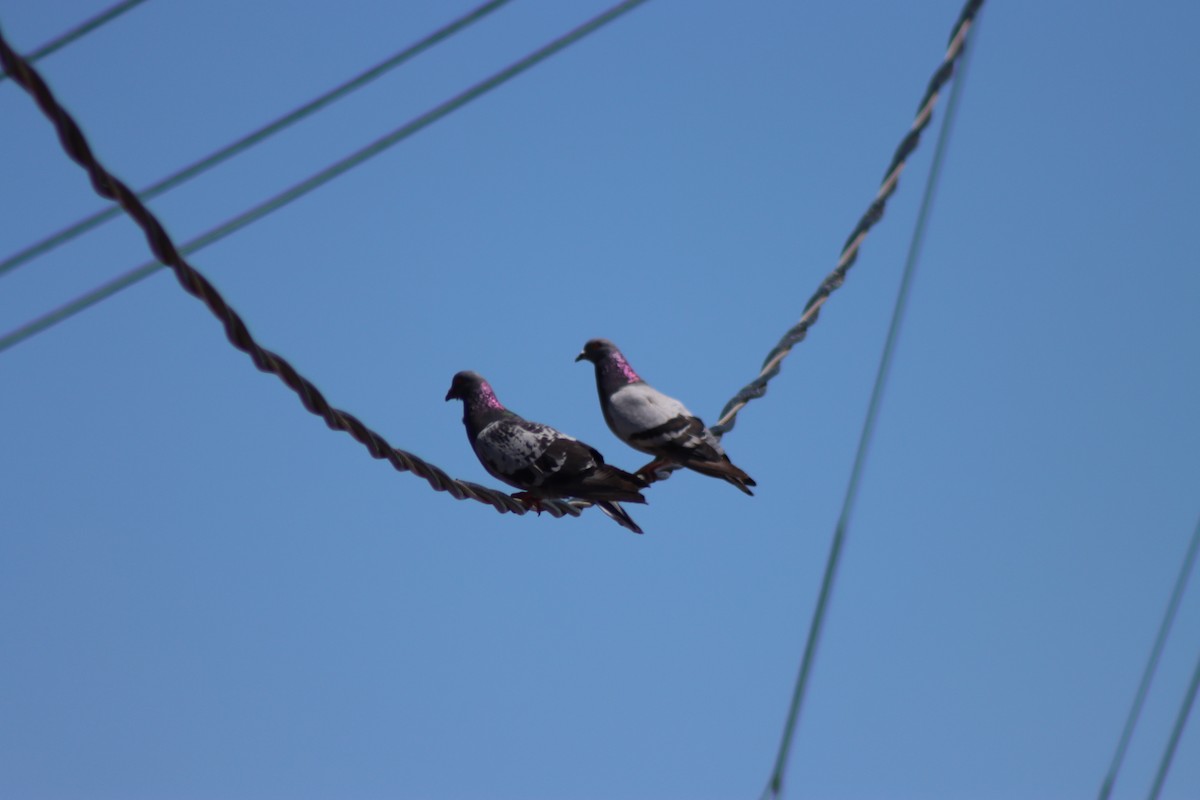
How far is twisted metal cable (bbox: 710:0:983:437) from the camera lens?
4137mm

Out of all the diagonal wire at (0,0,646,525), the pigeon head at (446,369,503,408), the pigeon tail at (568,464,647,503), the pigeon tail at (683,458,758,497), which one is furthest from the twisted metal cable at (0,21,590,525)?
the pigeon head at (446,369,503,408)

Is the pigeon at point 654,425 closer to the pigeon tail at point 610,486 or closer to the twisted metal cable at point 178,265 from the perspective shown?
the pigeon tail at point 610,486

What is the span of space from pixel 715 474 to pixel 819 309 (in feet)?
3.43

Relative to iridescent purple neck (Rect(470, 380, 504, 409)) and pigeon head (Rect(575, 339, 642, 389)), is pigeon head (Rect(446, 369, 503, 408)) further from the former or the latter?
pigeon head (Rect(575, 339, 642, 389))

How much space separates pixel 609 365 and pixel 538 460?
63 centimetres

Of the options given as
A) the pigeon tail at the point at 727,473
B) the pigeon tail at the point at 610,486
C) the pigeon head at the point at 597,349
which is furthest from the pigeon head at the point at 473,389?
the pigeon tail at the point at 727,473

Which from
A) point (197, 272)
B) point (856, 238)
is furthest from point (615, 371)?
point (197, 272)

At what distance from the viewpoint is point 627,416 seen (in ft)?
20.0

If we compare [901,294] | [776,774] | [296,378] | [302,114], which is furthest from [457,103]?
[776,774]

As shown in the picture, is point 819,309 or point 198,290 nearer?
point 198,290

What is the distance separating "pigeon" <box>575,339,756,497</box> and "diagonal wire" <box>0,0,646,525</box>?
1.14 meters

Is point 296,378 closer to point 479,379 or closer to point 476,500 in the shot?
point 476,500

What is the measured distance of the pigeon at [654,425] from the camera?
5.76 metres

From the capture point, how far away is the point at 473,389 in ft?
22.8
